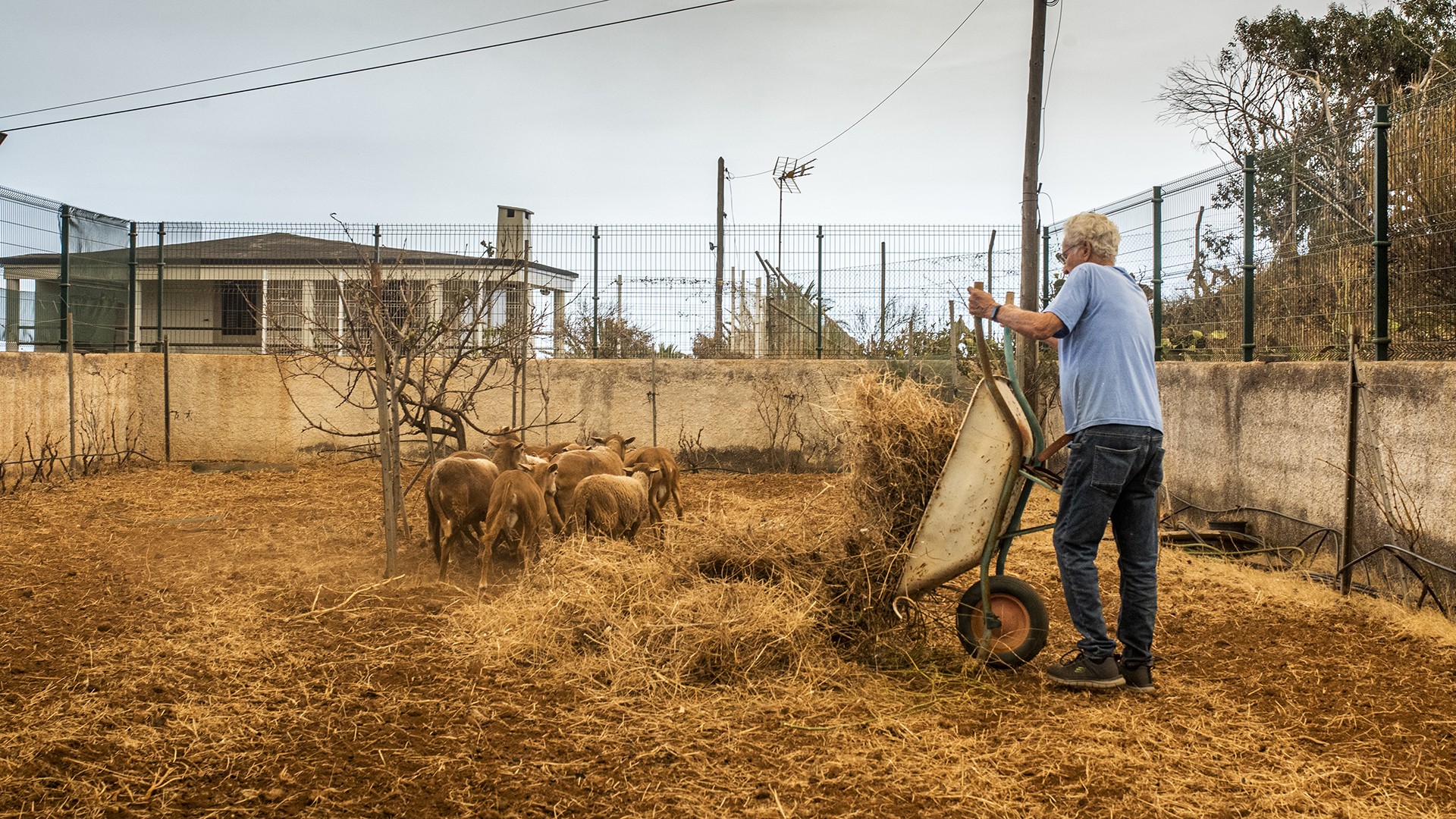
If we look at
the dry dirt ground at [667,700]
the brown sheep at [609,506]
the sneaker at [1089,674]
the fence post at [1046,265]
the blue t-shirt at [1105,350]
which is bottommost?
the dry dirt ground at [667,700]

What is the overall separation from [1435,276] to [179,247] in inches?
809

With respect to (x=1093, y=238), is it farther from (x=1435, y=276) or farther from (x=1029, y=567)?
(x=1435, y=276)

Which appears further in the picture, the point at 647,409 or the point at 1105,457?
the point at 647,409

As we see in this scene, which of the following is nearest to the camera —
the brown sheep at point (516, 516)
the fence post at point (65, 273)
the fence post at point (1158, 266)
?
the brown sheep at point (516, 516)

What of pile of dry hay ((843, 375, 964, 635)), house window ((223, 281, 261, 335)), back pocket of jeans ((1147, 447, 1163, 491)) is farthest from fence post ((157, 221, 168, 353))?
back pocket of jeans ((1147, 447, 1163, 491))

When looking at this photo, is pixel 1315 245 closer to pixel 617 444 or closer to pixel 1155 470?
pixel 1155 470

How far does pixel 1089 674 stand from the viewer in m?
4.32

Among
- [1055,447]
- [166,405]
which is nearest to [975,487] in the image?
[1055,447]

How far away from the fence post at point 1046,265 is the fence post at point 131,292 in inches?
496

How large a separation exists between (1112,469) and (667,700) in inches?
83.8

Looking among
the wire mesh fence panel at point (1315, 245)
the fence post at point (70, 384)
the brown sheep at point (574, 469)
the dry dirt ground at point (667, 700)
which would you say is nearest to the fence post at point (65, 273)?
the fence post at point (70, 384)

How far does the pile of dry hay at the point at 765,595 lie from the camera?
4621 mm

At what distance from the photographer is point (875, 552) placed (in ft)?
16.0

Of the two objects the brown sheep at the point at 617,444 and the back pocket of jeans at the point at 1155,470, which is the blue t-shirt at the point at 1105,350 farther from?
the brown sheep at the point at 617,444
